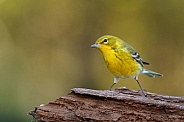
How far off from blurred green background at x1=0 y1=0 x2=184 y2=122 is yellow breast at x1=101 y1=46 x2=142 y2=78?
414cm

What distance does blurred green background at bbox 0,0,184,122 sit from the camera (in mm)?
8773

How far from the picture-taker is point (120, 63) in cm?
443

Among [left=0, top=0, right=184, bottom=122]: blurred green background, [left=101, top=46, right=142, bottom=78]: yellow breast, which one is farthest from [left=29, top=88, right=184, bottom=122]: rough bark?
[left=0, top=0, right=184, bottom=122]: blurred green background

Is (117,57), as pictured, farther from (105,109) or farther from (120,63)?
(105,109)

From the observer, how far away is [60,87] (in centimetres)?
944

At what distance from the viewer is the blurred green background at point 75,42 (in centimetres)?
877

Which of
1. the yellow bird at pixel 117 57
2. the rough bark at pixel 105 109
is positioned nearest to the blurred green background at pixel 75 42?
the yellow bird at pixel 117 57

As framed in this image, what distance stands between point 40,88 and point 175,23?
334cm

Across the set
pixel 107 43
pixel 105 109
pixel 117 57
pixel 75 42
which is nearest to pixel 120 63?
pixel 117 57

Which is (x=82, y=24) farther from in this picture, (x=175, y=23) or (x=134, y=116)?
(x=134, y=116)

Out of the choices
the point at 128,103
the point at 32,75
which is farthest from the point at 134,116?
the point at 32,75

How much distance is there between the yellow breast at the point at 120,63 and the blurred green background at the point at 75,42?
4140mm

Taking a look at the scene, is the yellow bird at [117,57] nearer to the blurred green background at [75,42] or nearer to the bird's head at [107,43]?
the bird's head at [107,43]

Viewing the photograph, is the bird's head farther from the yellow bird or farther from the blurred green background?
the blurred green background
